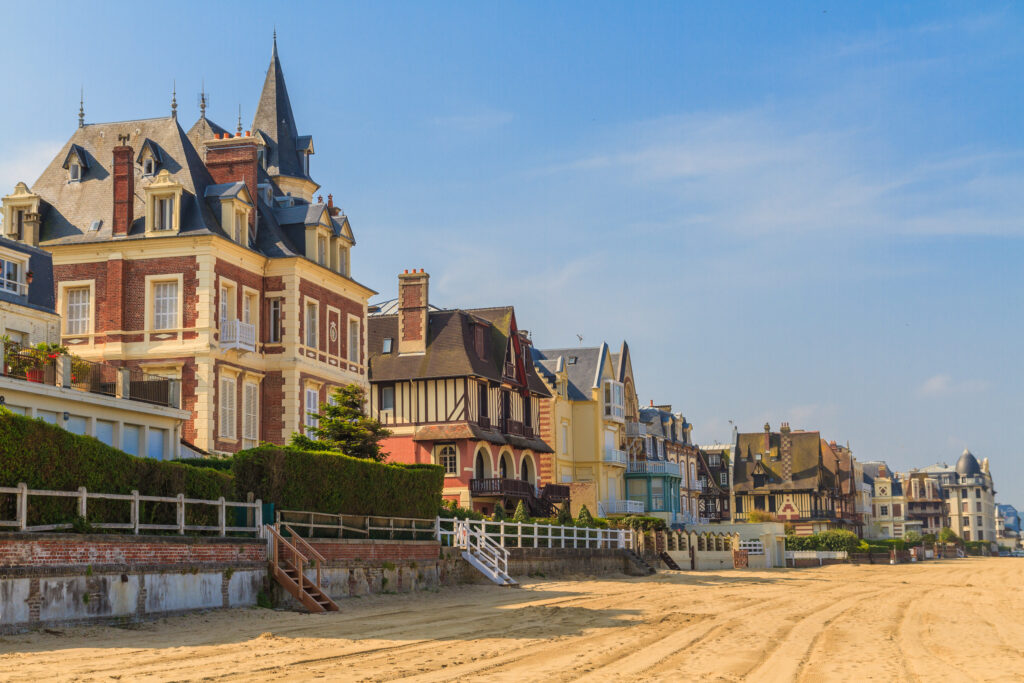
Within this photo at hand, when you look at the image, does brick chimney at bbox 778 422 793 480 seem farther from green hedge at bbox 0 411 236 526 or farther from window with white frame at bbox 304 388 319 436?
green hedge at bbox 0 411 236 526

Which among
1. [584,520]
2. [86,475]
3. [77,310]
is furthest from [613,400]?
[86,475]

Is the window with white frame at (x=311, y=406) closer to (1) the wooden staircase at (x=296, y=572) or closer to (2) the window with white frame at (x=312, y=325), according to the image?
(2) the window with white frame at (x=312, y=325)

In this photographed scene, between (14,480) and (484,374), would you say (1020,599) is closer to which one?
(484,374)

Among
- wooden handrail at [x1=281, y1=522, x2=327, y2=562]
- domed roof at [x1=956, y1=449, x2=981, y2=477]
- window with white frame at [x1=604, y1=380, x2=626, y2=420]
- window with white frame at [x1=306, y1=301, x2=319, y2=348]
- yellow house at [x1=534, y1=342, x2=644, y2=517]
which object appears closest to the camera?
wooden handrail at [x1=281, y1=522, x2=327, y2=562]

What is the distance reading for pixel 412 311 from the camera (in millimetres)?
48625

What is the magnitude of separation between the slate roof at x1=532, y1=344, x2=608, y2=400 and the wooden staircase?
39187mm

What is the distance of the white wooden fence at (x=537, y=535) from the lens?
103ft

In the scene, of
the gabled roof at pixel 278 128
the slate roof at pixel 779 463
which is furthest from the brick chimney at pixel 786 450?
the gabled roof at pixel 278 128

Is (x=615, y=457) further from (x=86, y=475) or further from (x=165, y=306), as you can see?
(x=86, y=475)

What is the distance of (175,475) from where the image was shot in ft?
65.5

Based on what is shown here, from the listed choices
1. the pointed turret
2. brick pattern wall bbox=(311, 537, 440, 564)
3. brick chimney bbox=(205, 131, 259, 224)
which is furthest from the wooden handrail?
the pointed turret

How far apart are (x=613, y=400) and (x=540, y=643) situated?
4594 cm

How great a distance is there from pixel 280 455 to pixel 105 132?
18.0m

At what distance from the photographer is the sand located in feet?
43.7
